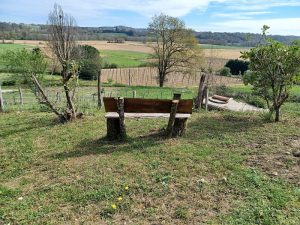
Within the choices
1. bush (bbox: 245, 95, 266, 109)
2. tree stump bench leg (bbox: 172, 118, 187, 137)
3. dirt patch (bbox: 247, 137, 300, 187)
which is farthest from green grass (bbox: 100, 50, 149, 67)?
dirt patch (bbox: 247, 137, 300, 187)

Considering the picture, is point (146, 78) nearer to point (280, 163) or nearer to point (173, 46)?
point (173, 46)

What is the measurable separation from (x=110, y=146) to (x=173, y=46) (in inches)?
1588

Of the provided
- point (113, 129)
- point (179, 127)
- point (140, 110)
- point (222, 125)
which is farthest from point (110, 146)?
point (222, 125)

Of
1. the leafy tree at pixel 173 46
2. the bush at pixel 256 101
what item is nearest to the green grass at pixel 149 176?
the bush at pixel 256 101

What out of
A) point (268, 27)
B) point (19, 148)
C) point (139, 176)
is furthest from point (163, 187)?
point (268, 27)

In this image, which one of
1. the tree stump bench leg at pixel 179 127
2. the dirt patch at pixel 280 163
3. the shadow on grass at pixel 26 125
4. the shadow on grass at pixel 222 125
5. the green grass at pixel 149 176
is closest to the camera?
the green grass at pixel 149 176

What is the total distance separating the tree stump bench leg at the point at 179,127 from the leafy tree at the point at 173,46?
38367 millimetres

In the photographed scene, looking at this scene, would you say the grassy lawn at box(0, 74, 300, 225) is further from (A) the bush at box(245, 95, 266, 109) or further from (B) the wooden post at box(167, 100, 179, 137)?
(A) the bush at box(245, 95, 266, 109)

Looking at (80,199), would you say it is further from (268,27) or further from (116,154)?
(268,27)

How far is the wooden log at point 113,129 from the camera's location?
25.2ft

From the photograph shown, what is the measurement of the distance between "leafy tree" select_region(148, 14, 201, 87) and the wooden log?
3871 cm

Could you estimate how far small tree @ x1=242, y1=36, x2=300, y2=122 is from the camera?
9.09 m

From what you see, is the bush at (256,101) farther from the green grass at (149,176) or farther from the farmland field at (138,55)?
the farmland field at (138,55)

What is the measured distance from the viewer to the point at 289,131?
840 cm
